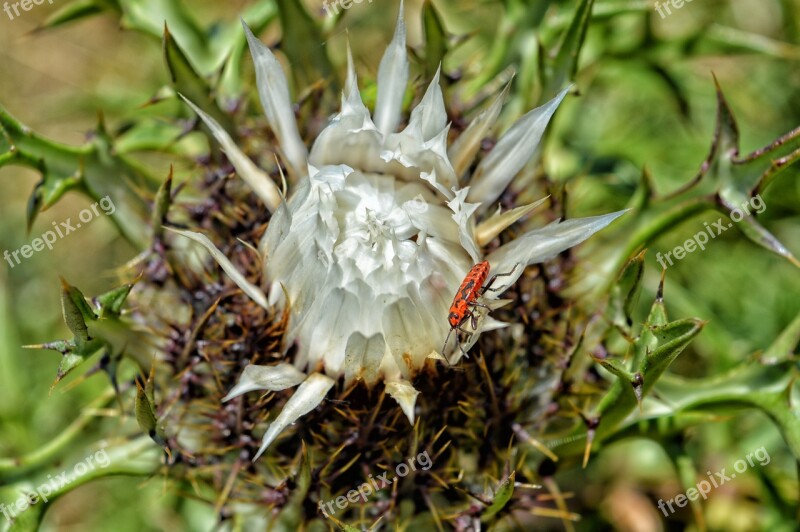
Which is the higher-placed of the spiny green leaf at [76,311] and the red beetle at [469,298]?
the spiny green leaf at [76,311]

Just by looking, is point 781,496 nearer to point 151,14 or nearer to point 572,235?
point 572,235

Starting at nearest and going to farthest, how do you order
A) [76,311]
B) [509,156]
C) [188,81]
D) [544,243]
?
[76,311], [544,243], [509,156], [188,81]

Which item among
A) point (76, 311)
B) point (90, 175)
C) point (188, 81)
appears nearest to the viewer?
point (76, 311)

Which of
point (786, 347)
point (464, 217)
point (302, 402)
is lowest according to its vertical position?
point (786, 347)

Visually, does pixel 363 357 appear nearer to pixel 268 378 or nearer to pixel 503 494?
pixel 268 378

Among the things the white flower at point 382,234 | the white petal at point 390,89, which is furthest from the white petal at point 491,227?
the white petal at point 390,89

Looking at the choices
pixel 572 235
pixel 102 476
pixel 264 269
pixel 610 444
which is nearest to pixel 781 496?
pixel 610 444

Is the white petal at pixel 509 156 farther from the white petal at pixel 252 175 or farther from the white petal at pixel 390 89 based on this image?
the white petal at pixel 252 175

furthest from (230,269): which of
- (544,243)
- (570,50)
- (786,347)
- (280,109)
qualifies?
(786,347)
